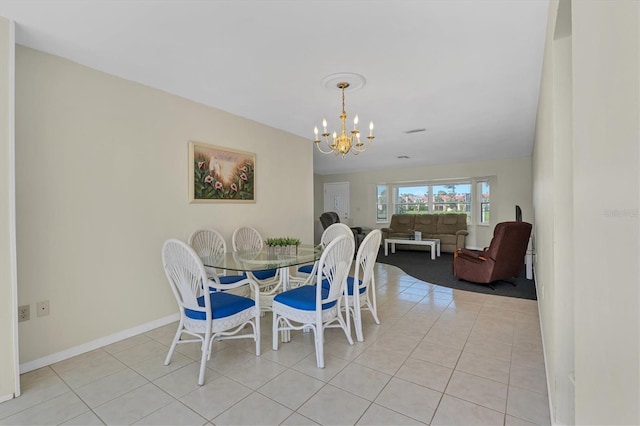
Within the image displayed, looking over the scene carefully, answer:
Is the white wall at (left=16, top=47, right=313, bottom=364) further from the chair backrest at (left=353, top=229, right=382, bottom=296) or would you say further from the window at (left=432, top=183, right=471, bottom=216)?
the window at (left=432, top=183, right=471, bottom=216)

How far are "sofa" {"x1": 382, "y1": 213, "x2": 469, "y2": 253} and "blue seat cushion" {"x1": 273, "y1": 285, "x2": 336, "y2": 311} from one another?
18.4 ft

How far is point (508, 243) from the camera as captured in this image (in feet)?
13.5

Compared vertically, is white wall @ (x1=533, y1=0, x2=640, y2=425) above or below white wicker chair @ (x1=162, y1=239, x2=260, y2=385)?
above

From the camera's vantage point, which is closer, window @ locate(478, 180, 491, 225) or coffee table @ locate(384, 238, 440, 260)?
coffee table @ locate(384, 238, 440, 260)

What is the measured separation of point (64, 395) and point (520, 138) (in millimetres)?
6253

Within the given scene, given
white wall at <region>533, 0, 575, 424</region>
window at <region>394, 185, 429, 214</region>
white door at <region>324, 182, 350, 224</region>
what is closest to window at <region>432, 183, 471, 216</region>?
window at <region>394, 185, 429, 214</region>

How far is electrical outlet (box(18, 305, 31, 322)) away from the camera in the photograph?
7.20 feet

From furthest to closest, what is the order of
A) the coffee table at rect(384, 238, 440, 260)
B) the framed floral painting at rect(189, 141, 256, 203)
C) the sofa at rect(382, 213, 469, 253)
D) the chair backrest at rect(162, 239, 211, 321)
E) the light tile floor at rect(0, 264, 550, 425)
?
the sofa at rect(382, 213, 469, 253) → the coffee table at rect(384, 238, 440, 260) → the framed floral painting at rect(189, 141, 256, 203) → the chair backrest at rect(162, 239, 211, 321) → the light tile floor at rect(0, 264, 550, 425)

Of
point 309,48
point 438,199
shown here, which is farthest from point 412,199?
point 309,48

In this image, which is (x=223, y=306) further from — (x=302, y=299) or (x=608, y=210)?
(x=608, y=210)

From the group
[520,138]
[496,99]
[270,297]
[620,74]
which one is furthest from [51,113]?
[520,138]

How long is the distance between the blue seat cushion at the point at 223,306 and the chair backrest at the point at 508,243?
3.38 m

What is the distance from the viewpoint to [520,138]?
5.08 metres

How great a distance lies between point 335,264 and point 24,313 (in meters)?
2.25
